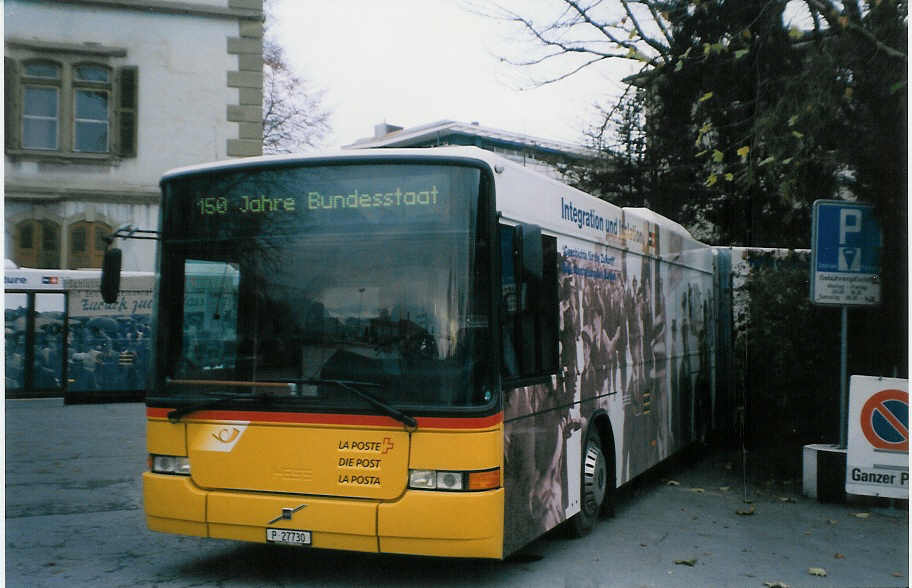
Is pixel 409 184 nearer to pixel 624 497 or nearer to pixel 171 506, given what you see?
pixel 171 506

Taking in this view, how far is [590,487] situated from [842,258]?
3772 mm

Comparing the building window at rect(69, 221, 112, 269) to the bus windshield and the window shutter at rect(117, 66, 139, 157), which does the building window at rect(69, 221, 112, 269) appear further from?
the bus windshield

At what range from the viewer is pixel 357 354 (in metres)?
6.01

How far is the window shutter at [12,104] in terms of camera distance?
58.5 ft

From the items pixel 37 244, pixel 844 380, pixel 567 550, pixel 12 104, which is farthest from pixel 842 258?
pixel 37 244

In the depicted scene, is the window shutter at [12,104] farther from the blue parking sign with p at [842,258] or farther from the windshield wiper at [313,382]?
the blue parking sign with p at [842,258]

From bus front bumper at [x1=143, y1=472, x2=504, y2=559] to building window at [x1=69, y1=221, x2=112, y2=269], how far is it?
44.7 ft

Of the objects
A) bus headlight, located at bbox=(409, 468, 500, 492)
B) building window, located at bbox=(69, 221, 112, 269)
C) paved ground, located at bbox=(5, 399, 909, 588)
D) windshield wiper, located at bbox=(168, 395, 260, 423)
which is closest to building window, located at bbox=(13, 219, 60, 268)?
building window, located at bbox=(69, 221, 112, 269)

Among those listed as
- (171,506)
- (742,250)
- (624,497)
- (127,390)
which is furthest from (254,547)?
(127,390)

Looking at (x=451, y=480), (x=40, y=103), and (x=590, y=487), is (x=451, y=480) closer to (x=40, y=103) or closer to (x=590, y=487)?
(x=590, y=487)

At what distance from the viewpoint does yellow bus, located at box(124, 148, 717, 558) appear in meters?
5.92

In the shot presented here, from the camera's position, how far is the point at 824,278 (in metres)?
9.95

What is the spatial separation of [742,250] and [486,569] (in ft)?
28.1

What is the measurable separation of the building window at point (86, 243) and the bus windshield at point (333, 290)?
1320cm
